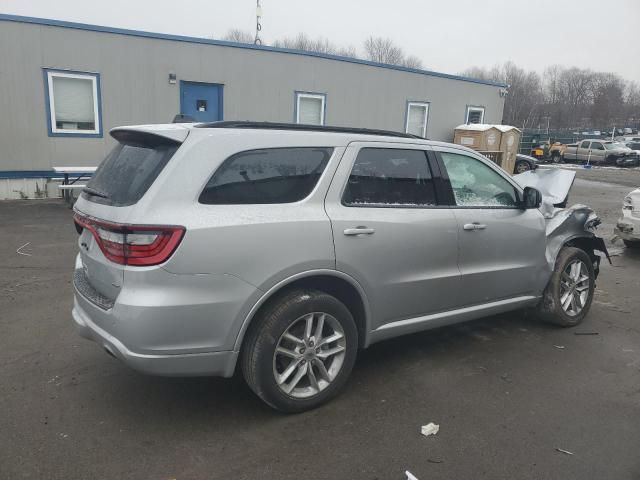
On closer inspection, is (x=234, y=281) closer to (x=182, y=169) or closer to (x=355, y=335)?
(x=182, y=169)

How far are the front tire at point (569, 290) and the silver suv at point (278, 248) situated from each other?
0.90 metres

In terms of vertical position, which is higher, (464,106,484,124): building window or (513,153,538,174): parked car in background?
(464,106,484,124): building window

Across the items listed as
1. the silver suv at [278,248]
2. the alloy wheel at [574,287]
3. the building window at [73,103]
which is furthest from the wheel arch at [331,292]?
the building window at [73,103]

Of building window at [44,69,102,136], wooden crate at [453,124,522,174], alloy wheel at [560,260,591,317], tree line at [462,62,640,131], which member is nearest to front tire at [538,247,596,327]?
alloy wheel at [560,260,591,317]

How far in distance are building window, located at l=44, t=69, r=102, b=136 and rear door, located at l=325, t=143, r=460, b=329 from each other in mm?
9681

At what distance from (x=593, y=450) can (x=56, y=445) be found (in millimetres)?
3025

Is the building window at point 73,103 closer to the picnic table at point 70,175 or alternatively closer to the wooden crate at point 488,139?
the picnic table at point 70,175

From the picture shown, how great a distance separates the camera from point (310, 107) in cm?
1406

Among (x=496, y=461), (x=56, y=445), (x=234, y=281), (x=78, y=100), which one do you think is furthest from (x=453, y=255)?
(x=78, y=100)

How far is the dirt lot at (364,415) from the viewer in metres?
2.71

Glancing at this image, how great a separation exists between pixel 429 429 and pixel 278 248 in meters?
1.43

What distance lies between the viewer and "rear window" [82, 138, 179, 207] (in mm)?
2822

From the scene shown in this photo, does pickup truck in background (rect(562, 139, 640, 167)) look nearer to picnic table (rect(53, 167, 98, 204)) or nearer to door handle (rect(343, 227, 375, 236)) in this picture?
picnic table (rect(53, 167, 98, 204))

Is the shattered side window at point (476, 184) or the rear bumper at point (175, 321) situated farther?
the shattered side window at point (476, 184)
